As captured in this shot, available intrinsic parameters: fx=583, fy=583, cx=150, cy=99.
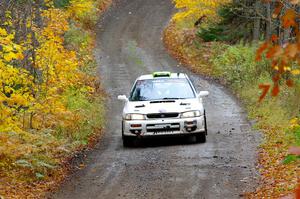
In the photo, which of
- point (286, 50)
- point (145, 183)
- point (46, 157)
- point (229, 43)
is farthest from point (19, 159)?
point (229, 43)

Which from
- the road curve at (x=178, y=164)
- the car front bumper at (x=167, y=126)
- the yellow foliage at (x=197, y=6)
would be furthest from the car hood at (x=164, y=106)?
the yellow foliage at (x=197, y=6)

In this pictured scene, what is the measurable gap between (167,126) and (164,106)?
19.4 inches

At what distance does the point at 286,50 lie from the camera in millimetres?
2742

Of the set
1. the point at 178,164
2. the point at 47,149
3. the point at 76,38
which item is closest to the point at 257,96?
the point at 178,164

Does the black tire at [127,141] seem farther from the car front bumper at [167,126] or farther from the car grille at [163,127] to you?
the car grille at [163,127]

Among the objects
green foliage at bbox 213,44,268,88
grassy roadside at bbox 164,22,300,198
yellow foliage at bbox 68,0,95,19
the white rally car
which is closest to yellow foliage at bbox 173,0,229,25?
grassy roadside at bbox 164,22,300,198

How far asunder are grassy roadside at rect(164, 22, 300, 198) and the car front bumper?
1.61 m

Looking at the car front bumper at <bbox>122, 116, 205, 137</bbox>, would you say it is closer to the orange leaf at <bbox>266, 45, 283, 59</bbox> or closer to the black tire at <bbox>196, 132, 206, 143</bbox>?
the black tire at <bbox>196, 132, 206, 143</bbox>

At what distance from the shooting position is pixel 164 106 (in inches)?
533

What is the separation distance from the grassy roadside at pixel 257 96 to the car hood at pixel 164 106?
1.89 metres

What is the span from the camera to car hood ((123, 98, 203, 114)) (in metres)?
13.5

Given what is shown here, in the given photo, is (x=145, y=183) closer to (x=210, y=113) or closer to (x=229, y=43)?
(x=210, y=113)

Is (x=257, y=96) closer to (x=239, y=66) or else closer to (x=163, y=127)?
(x=239, y=66)

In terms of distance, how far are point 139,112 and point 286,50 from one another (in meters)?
10.8
